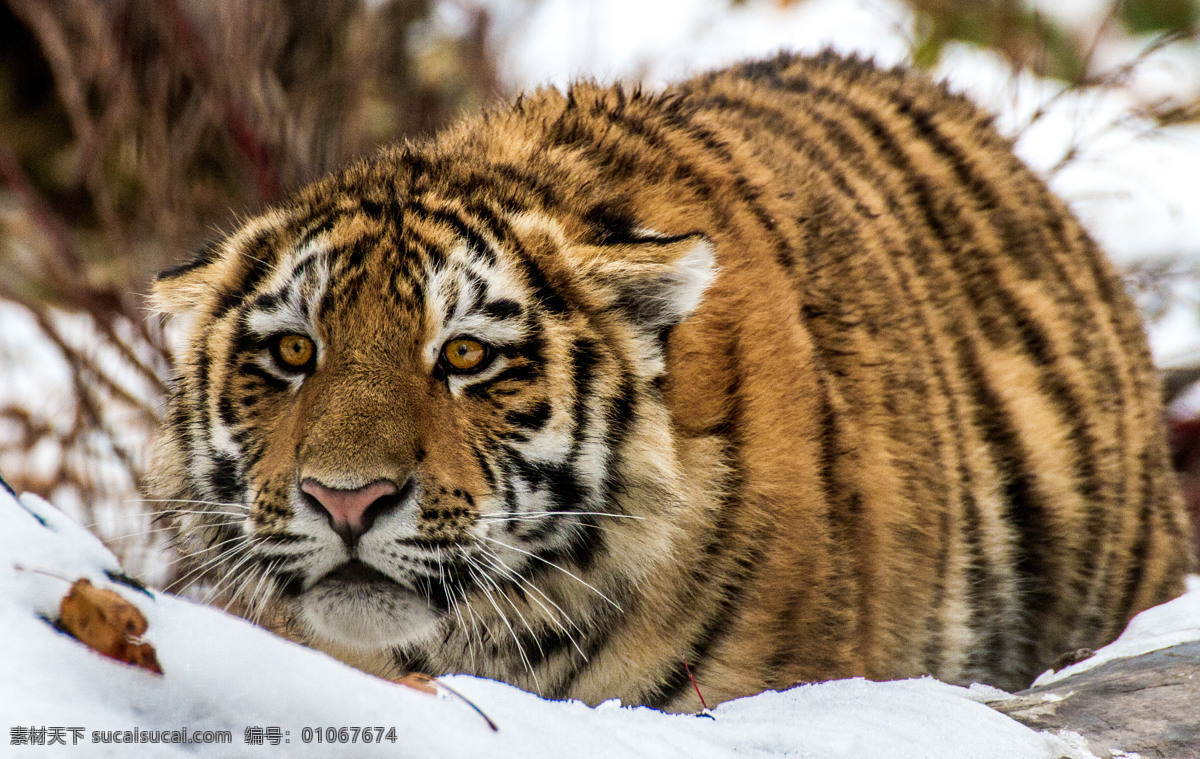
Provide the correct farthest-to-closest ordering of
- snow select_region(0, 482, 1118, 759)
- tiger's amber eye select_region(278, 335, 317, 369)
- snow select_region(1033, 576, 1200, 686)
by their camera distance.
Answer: snow select_region(1033, 576, 1200, 686), tiger's amber eye select_region(278, 335, 317, 369), snow select_region(0, 482, 1118, 759)

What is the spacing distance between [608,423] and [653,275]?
0.27 m

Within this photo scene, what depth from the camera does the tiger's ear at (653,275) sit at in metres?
1.97

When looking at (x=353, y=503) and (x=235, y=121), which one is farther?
(x=235, y=121)

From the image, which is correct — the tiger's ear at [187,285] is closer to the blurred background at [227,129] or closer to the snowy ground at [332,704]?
the blurred background at [227,129]

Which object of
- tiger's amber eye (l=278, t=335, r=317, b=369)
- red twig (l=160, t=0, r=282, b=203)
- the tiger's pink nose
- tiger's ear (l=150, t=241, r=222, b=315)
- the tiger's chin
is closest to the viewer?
the tiger's pink nose

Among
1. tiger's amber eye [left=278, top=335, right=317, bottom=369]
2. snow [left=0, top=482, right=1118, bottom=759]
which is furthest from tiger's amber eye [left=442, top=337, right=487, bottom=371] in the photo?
snow [left=0, top=482, right=1118, bottom=759]

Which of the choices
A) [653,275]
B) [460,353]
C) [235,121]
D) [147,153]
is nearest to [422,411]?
[460,353]

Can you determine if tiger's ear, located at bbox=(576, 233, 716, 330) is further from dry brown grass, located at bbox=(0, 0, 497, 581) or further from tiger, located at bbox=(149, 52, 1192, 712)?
dry brown grass, located at bbox=(0, 0, 497, 581)

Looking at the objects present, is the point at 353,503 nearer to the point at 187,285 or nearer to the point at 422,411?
the point at 422,411

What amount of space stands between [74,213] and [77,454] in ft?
6.01

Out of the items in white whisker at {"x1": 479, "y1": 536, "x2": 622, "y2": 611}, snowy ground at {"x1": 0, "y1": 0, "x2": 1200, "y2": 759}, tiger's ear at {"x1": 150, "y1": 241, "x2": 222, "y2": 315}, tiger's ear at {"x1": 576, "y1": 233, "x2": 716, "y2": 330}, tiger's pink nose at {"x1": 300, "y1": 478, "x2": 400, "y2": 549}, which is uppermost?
tiger's ear at {"x1": 576, "y1": 233, "x2": 716, "y2": 330}

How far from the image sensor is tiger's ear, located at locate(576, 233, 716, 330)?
197 cm

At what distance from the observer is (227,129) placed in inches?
144

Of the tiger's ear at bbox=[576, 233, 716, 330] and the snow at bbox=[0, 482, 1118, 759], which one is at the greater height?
the tiger's ear at bbox=[576, 233, 716, 330]
